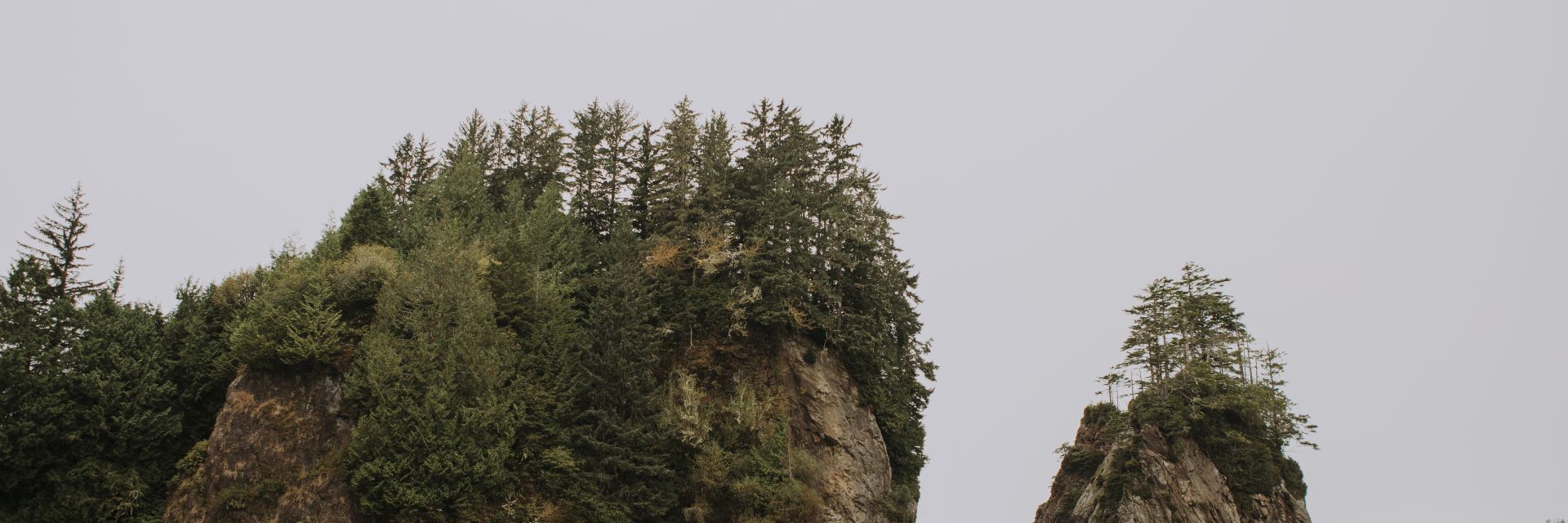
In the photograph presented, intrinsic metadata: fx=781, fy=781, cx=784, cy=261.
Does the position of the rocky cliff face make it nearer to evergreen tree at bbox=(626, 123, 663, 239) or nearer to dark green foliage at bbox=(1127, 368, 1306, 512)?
dark green foliage at bbox=(1127, 368, 1306, 512)

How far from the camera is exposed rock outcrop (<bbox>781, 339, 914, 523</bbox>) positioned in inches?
1297

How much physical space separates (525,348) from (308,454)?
846 cm

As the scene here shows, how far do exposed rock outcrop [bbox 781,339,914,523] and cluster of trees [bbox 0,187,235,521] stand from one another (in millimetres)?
23311

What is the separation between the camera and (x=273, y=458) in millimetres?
28000

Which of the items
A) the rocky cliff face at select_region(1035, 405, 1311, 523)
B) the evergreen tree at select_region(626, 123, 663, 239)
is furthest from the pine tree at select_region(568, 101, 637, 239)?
the rocky cliff face at select_region(1035, 405, 1311, 523)

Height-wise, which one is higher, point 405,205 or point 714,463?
point 405,205

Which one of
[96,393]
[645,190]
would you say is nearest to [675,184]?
[645,190]

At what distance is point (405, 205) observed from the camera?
46.7 m

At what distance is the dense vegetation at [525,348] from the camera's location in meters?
28.2

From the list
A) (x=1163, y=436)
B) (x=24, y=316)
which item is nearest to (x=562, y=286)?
(x=24, y=316)

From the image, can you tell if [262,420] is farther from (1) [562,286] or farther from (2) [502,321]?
(1) [562,286]

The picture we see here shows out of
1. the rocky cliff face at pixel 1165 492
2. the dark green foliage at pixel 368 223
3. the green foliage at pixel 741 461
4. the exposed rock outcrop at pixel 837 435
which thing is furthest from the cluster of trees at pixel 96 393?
the rocky cliff face at pixel 1165 492

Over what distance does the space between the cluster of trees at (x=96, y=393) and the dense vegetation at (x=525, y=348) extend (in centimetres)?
9

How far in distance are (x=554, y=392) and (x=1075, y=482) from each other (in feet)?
117
